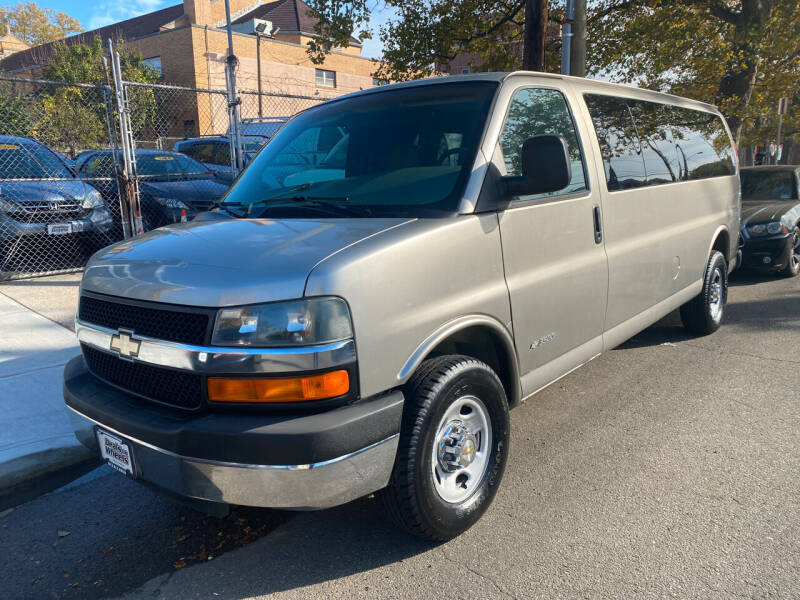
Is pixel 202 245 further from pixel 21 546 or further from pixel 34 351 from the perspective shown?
pixel 34 351

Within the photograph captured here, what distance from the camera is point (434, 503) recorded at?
109 inches

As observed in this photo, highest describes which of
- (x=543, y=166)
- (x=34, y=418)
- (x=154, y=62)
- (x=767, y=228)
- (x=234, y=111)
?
(x=154, y=62)

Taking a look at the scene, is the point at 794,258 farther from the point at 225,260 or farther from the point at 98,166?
the point at 98,166

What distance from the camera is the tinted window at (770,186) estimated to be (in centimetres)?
948

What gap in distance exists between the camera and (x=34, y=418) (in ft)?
14.1

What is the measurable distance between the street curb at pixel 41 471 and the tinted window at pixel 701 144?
489 centimetres

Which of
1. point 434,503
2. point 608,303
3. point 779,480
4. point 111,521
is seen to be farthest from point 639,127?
point 111,521

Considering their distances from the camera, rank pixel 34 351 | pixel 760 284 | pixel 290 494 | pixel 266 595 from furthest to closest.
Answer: pixel 760 284, pixel 34 351, pixel 266 595, pixel 290 494

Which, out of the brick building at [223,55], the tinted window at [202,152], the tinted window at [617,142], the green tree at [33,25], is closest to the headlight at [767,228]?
the tinted window at [617,142]

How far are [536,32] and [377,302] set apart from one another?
7275mm

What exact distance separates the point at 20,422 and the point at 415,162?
3170 mm

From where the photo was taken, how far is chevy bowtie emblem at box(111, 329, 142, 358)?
2.62 metres

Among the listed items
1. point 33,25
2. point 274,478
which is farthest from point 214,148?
point 33,25

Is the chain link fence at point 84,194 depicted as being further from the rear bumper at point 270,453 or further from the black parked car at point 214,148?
the rear bumper at point 270,453
